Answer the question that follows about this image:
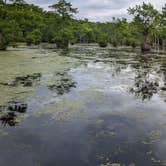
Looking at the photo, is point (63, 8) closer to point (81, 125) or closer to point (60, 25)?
point (60, 25)

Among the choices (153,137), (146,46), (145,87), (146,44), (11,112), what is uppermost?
(146,44)

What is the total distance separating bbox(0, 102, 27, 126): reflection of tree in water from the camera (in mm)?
5554

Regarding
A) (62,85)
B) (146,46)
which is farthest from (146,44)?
(62,85)

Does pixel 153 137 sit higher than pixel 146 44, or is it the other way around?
pixel 146 44

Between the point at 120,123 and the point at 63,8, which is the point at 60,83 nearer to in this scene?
the point at 120,123

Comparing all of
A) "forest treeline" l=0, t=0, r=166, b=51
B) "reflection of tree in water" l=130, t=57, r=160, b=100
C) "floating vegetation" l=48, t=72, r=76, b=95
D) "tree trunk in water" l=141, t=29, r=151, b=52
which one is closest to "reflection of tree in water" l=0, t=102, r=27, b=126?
"floating vegetation" l=48, t=72, r=76, b=95

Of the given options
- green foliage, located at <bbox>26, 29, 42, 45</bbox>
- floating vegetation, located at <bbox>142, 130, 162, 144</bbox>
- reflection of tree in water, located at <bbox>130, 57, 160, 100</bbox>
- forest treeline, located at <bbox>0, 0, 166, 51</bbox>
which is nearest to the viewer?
floating vegetation, located at <bbox>142, 130, 162, 144</bbox>

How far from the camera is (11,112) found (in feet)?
20.2

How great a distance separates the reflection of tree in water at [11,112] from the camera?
5554 mm

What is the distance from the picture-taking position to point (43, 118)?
581 cm

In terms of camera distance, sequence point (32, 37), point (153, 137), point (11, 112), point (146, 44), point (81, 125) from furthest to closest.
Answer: point (32, 37) < point (146, 44) < point (11, 112) < point (81, 125) < point (153, 137)

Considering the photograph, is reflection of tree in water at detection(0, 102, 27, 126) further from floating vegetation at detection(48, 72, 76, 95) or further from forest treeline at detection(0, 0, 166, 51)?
forest treeline at detection(0, 0, 166, 51)

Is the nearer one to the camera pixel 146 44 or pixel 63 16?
pixel 146 44

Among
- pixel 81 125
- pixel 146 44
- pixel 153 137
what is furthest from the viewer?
pixel 146 44
